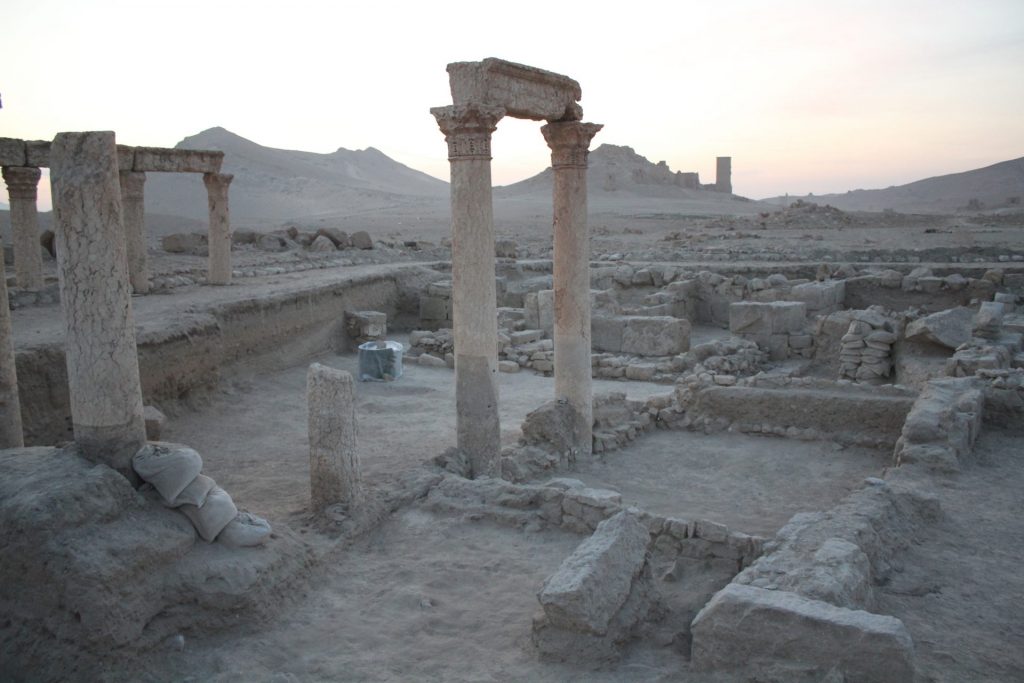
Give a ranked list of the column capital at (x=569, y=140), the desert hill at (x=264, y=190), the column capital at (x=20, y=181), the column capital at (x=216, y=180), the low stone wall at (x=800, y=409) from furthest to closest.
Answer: the desert hill at (x=264, y=190)
the column capital at (x=216, y=180)
the column capital at (x=20, y=181)
the low stone wall at (x=800, y=409)
the column capital at (x=569, y=140)

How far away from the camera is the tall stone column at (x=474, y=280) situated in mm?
7719

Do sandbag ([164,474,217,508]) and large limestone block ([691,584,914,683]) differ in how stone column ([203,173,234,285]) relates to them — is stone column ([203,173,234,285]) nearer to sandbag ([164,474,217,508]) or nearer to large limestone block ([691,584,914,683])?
sandbag ([164,474,217,508])

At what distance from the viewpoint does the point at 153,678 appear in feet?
15.9

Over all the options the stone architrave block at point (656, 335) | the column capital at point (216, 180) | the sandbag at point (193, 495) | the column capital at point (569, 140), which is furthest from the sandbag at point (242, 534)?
the column capital at point (216, 180)

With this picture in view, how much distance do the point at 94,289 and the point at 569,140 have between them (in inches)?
207

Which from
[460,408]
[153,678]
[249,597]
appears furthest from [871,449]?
[153,678]

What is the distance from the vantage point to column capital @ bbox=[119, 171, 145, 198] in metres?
15.2

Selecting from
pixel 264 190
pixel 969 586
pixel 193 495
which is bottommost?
pixel 969 586

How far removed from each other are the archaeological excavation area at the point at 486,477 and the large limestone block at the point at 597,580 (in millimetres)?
24

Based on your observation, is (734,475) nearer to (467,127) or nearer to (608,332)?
(467,127)

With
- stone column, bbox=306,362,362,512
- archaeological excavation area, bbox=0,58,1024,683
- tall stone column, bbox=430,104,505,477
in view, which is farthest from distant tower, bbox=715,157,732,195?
stone column, bbox=306,362,362,512

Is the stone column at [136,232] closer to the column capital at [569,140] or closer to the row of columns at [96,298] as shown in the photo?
the column capital at [569,140]

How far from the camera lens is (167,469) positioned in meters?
5.71

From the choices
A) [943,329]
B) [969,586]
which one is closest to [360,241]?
[943,329]
